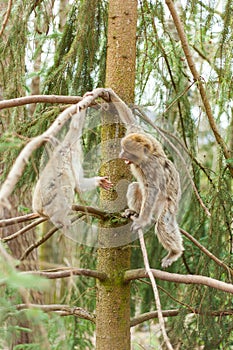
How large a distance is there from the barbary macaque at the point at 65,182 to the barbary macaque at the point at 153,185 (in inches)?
9.9

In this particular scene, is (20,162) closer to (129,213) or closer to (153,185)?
(153,185)

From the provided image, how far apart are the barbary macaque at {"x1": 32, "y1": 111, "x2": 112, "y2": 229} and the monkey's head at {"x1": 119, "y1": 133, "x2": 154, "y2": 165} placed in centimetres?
19

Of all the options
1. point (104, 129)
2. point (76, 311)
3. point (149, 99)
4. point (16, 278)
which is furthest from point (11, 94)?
point (16, 278)

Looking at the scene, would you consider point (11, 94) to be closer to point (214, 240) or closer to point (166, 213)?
point (166, 213)

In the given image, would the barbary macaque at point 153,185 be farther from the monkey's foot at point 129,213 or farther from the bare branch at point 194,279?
the bare branch at point 194,279

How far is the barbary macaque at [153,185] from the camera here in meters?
2.89

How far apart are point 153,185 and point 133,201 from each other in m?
0.25

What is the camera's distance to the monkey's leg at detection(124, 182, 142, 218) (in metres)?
3.15

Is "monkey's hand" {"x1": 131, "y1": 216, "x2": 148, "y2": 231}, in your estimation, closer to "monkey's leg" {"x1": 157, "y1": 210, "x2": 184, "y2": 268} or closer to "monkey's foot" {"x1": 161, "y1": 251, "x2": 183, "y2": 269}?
"monkey's leg" {"x1": 157, "y1": 210, "x2": 184, "y2": 268}

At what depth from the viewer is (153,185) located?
2953 millimetres

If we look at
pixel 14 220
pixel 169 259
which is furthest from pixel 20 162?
pixel 169 259

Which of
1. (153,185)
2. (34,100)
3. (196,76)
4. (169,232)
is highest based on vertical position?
(196,76)

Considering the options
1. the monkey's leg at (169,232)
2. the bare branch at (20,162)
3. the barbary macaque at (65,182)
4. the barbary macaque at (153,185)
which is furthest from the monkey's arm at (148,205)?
the bare branch at (20,162)

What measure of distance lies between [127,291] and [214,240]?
708 mm
